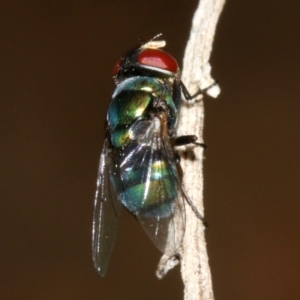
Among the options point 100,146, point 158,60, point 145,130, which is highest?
point 100,146

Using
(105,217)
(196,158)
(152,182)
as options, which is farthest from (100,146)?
(196,158)

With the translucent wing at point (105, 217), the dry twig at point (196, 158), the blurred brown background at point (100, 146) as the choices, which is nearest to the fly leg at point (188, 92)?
the dry twig at point (196, 158)

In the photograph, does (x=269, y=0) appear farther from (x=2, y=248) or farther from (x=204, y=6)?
(x=204, y=6)

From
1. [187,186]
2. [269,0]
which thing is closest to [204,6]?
[187,186]

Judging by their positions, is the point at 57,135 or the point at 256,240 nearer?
the point at 256,240

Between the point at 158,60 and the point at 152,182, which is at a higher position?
the point at 158,60

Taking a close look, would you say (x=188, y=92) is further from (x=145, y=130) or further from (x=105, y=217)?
(x=105, y=217)

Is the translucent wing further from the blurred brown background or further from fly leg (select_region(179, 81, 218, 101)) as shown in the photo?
→ the blurred brown background
